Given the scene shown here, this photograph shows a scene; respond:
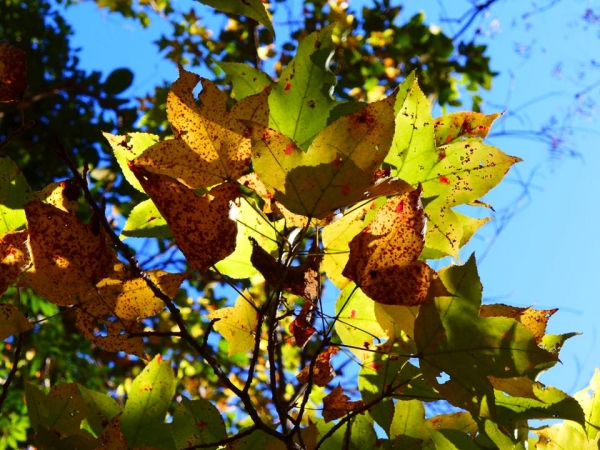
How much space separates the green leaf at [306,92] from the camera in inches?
20.5

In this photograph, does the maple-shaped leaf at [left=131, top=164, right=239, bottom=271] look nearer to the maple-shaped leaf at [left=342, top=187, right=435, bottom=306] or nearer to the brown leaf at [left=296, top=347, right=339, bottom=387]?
the maple-shaped leaf at [left=342, top=187, right=435, bottom=306]

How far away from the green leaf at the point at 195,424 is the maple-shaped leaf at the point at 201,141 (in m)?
0.22

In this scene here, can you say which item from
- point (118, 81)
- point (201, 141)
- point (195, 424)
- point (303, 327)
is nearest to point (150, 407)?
point (195, 424)

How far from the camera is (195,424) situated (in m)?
0.56

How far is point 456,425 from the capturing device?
0.63 m

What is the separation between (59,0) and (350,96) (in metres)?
1.88

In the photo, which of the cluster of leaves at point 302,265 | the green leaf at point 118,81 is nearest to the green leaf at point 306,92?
the cluster of leaves at point 302,265

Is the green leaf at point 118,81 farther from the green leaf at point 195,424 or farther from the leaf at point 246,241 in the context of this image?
the green leaf at point 195,424

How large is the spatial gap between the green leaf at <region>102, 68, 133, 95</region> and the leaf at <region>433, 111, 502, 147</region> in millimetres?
2153

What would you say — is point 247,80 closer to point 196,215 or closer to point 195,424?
point 196,215

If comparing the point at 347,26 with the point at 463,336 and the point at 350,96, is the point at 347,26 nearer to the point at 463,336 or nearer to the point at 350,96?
the point at 350,96

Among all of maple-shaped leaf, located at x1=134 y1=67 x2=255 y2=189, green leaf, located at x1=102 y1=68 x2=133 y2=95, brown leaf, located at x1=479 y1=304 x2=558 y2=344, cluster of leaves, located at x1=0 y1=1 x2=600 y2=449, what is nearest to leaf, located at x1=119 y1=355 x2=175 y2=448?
cluster of leaves, located at x1=0 y1=1 x2=600 y2=449

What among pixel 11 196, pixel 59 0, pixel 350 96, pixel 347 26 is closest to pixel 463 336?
pixel 11 196

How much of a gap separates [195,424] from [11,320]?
20 cm
